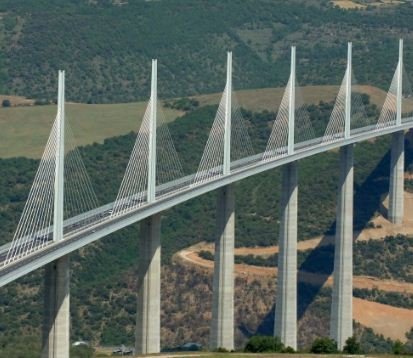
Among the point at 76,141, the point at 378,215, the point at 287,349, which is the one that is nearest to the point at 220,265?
the point at 287,349

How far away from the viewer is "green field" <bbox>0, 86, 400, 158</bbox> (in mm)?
153500

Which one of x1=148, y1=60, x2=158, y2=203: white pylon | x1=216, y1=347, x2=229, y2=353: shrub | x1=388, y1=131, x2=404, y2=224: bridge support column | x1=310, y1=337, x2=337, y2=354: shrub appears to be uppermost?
x1=388, y1=131, x2=404, y2=224: bridge support column

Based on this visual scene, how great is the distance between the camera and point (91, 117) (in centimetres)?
16212

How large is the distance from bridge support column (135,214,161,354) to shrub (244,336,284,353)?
4.23 m

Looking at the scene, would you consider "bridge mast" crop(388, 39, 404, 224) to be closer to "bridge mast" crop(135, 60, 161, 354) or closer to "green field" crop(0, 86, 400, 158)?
"green field" crop(0, 86, 400, 158)

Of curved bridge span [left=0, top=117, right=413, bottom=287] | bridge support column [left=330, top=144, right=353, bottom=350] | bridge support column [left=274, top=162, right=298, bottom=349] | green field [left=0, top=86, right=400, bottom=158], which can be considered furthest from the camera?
green field [left=0, top=86, right=400, bottom=158]

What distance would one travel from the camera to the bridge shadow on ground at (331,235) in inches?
5039

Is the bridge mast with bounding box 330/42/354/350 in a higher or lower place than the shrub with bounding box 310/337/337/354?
higher

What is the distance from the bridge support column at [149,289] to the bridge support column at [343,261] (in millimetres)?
20770

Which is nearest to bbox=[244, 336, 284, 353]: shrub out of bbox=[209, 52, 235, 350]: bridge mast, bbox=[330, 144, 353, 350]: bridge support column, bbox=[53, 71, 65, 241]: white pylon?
bbox=[209, 52, 235, 350]: bridge mast

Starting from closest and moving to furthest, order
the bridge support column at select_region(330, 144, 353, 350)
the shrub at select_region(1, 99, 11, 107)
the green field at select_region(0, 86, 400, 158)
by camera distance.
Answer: the bridge support column at select_region(330, 144, 353, 350) < the green field at select_region(0, 86, 400, 158) < the shrub at select_region(1, 99, 11, 107)

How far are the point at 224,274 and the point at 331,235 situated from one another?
26.7 m

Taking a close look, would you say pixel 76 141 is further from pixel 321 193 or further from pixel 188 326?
pixel 188 326

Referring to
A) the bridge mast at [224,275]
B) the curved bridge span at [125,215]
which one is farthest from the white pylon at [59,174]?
the bridge mast at [224,275]
